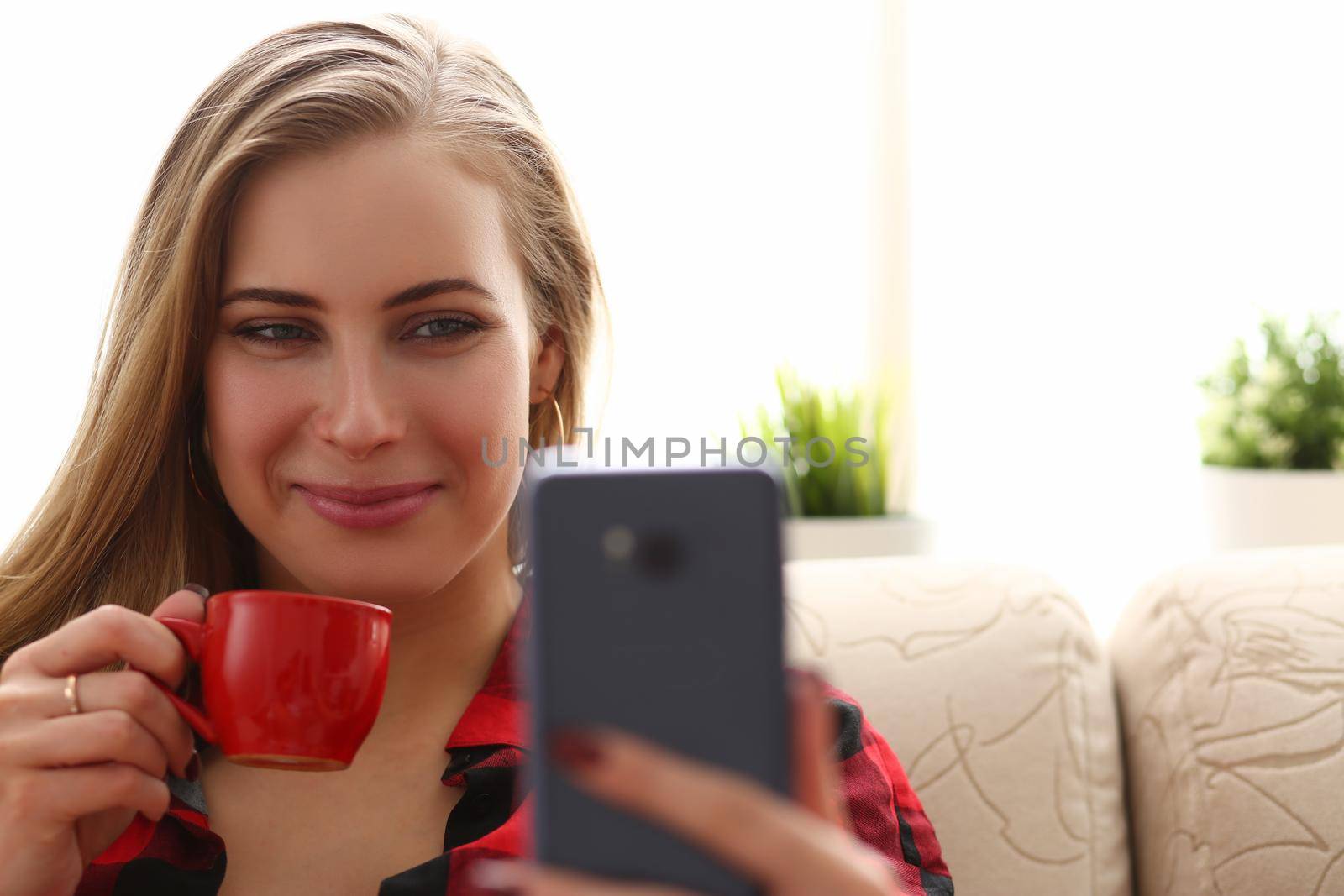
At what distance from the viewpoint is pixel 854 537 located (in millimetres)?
2064

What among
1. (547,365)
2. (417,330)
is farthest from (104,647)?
(547,365)

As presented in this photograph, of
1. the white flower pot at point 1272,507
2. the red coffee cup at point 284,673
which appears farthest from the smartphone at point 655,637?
the white flower pot at point 1272,507

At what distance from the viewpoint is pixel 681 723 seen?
50 centimetres

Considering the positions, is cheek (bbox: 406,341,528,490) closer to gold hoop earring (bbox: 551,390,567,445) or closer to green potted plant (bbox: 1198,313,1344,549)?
gold hoop earring (bbox: 551,390,567,445)

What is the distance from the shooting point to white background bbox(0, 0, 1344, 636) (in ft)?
9.39

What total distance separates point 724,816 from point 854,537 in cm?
161

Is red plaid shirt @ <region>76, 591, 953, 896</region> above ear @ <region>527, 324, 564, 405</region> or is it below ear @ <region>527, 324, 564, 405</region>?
below

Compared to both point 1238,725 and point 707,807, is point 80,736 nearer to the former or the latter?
point 707,807

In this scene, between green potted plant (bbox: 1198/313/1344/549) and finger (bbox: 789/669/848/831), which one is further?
green potted plant (bbox: 1198/313/1344/549)

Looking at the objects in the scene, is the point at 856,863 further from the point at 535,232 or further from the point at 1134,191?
the point at 1134,191

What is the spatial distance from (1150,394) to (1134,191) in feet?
1.64

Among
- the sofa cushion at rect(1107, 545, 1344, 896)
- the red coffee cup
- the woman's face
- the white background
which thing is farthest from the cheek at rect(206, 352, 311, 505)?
the white background

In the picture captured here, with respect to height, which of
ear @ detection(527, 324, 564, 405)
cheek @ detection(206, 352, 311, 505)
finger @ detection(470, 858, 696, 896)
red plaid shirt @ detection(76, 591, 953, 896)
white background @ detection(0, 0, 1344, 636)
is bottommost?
red plaid shirt @ detection(76, 591, 953, 896)

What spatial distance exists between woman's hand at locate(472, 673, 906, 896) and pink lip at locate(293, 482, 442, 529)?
571mm
